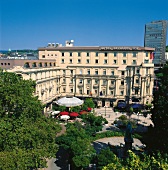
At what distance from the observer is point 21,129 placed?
75.4 ft

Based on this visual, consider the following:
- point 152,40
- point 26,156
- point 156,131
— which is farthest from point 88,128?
point 152,40

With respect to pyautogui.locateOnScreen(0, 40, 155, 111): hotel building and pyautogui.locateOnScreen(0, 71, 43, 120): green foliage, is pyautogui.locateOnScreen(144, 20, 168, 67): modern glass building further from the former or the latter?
pyautogui.locateOnScreen(0, 71, 43, 120): green foliage

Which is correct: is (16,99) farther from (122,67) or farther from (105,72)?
(122,67)

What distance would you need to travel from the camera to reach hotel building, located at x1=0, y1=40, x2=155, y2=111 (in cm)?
6147

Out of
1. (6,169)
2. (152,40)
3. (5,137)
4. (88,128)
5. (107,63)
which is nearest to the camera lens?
(6,169)

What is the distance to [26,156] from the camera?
72.2 feet

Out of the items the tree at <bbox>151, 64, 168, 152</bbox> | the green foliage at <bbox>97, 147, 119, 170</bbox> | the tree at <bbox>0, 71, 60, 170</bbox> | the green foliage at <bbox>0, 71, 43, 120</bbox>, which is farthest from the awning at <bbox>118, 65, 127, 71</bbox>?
the green foliage at <bbox>0, 71, 43, 120</bbox>

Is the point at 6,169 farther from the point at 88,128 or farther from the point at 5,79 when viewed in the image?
the point at 88,128

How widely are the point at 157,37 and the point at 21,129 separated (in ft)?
377

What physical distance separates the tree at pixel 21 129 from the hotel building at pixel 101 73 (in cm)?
3184

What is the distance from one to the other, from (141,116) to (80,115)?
61.2ft

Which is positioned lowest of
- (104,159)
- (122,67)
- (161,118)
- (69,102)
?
(104,159)

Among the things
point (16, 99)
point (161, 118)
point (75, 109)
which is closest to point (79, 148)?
point (16, 99)

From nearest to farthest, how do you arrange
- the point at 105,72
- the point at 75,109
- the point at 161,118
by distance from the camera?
the point at 161,118 → the point at 75,109 → the point at 105,72
